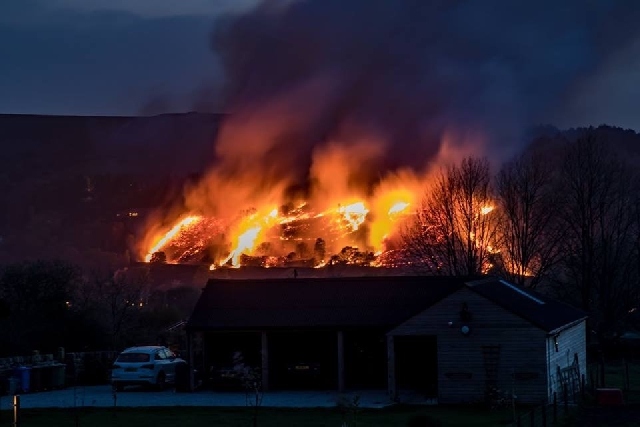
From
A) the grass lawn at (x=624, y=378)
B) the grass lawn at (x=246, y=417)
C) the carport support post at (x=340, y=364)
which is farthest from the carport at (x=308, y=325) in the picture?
the grass lawn at (x=624, y=378)

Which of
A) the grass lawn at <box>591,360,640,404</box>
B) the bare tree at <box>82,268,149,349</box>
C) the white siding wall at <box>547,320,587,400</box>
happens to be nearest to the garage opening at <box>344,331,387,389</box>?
the white siding wall at <box>547,320,587,400</box>

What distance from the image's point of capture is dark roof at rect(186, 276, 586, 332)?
37.0 metres

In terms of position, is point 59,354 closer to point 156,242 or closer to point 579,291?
point 579,291

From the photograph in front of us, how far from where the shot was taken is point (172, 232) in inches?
4220

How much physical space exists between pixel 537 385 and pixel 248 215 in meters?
72.9

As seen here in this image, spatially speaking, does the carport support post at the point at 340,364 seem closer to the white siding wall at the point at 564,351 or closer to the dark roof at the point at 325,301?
the dark roof at the point at 325,301

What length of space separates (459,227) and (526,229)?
523 centimetres

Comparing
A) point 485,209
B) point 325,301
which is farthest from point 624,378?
point 485,209

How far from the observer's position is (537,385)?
3105cm

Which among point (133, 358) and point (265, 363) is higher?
point (133, 358)

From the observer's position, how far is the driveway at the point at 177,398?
32.1 m

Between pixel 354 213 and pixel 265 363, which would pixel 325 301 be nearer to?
pixel 265 363

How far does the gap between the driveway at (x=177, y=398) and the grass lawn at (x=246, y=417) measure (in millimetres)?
1341

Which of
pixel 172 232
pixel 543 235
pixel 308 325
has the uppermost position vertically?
pixel 172 232
